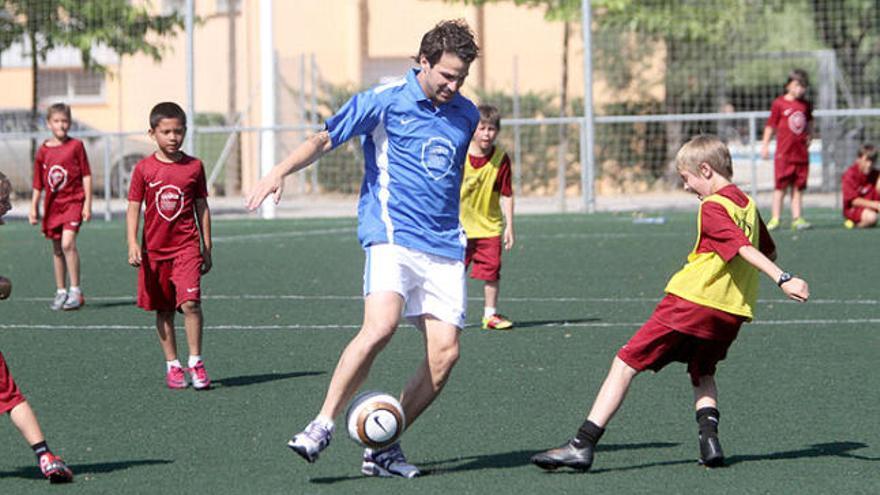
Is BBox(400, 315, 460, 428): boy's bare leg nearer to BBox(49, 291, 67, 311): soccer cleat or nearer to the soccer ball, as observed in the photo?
the soccer ball

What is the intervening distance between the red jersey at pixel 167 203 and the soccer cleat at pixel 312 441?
297 centimetres

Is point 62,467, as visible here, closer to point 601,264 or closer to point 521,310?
point 521,310

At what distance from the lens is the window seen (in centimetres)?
3044

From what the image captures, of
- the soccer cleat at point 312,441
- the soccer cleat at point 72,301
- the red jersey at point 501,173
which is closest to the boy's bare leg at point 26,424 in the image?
the soccer cleat at point 312,441

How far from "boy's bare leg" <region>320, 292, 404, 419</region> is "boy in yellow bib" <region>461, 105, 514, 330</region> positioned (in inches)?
188

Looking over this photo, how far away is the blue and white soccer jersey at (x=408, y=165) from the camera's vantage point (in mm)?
6508

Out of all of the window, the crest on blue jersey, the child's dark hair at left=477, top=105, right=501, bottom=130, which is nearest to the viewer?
the crest on blue jersey

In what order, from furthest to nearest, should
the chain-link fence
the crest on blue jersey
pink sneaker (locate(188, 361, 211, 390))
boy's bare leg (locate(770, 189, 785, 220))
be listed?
the chain-link fence, boy's bare leg (locate(770, 189, 785, 220)), pink sneaker (locate(188, 361, 211, 390)), the crest on blue jersey

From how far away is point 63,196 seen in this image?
12.9 meters

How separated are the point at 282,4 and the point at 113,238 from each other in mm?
14106

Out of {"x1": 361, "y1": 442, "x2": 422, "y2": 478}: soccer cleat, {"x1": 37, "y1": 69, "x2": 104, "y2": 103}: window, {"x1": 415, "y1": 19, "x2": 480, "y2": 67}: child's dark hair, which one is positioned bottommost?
{"x1": 361, "y1": 442, "x2": 422, "y2": 478}: soccer cleat

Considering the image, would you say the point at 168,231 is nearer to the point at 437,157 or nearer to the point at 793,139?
the point at 437,157

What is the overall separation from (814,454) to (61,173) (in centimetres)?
771

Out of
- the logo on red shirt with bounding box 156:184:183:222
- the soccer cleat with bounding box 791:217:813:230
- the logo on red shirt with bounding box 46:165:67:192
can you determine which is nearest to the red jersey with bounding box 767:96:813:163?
the soccer cleat with bounding box 791:217:813:230
